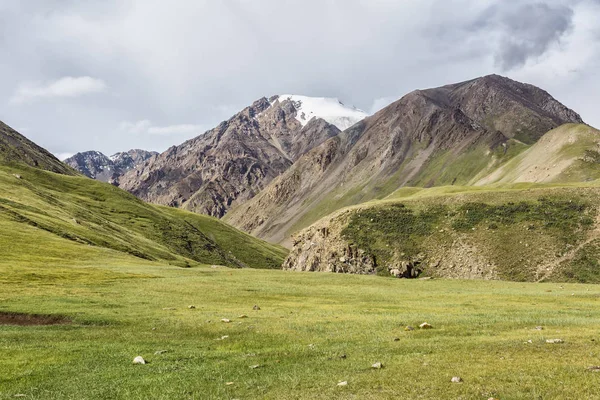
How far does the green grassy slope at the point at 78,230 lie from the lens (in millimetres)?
78775

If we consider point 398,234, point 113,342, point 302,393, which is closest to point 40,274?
point 113,342

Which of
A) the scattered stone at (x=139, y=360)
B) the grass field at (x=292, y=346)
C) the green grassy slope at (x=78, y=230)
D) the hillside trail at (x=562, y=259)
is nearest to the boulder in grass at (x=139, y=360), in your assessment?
the scattered stone at (x=139, y=360)

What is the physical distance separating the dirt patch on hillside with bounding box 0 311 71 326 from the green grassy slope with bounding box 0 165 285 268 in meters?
34.0

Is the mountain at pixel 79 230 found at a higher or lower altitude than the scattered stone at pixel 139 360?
higher

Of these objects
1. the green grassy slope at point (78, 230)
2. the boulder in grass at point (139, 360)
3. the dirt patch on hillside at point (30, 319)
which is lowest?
the dirt patch on hillside at point (30, 319)

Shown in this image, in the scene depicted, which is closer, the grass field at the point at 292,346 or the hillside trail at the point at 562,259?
the grass field at the point at 292,346

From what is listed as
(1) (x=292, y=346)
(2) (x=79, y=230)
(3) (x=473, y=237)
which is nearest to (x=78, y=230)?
(2) (x=79, y=230)

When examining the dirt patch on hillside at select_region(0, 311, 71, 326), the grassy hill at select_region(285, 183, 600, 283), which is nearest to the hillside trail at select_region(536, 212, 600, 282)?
the grassy hill at select_region(285, 183, 600, 283)

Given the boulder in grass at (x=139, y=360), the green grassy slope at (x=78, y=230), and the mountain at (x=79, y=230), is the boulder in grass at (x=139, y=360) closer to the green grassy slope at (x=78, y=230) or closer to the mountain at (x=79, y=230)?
the mountain at (x=79, y=230)

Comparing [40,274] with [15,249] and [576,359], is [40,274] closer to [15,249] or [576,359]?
[15,249]

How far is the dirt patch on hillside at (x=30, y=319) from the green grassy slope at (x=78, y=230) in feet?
112

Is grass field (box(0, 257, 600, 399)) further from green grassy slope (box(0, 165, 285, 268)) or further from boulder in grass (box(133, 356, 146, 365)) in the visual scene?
green grassy slope (box(0, 165, 285, 268))

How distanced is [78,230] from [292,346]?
98407 millimetres

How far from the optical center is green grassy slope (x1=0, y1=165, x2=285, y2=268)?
258 feet
